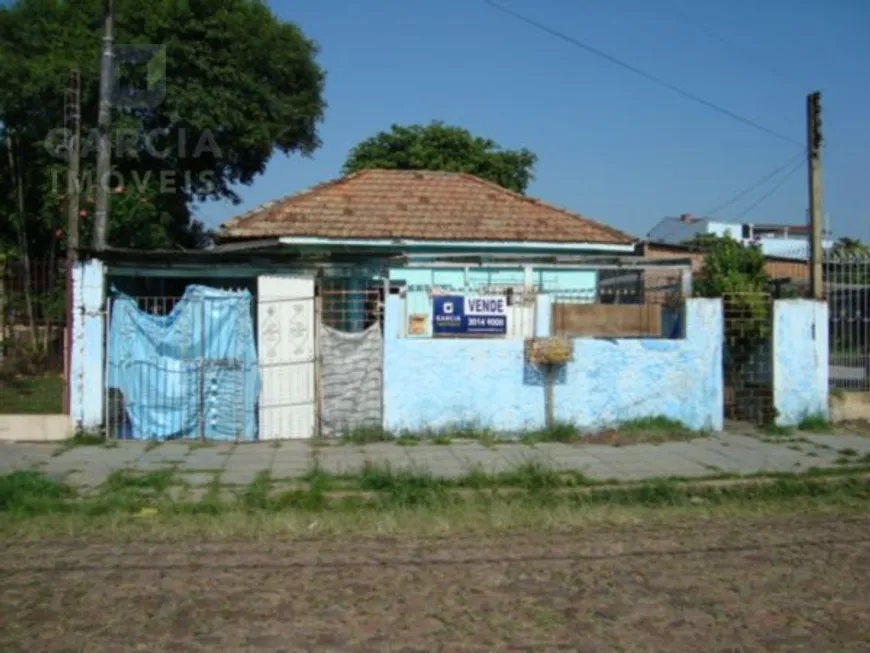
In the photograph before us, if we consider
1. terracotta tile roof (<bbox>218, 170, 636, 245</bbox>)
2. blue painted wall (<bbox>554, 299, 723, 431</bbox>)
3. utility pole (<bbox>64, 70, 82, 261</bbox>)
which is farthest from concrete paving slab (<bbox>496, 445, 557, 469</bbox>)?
utility pole (<bbox>64, 70, 82, 261</bbox>)

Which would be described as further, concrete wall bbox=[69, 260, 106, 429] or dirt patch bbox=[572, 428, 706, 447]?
dirt patch bbox=[572, 428, 706, 447]

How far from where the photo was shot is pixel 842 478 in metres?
10.6

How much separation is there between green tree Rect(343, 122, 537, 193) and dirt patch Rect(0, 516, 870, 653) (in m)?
27.2

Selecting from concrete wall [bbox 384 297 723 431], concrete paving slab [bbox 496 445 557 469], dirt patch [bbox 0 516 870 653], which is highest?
concrete wall [bbox 384 297 723 431]

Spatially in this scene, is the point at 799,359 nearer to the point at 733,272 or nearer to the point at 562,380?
the point at 733,272

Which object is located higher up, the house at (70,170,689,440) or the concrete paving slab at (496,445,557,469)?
the house at (70,170,689,440)

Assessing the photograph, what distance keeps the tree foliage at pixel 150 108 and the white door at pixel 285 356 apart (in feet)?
39.5

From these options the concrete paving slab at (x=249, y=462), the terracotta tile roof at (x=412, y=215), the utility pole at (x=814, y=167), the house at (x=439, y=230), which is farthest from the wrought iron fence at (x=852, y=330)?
the concrete paving slab at (x=249, y=462)

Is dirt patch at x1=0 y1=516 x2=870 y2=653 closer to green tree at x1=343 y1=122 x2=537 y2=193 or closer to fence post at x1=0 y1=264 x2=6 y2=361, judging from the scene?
fence post at x1=0 y1=264 x2=6 y2=361

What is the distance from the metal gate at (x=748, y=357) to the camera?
1421 centimetres

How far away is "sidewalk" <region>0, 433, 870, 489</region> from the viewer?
1073 cm

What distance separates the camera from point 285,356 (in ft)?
42.5

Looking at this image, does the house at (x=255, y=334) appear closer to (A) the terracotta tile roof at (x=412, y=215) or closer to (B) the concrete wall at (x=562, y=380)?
(B) the concrete wall at (x=562, y=380)

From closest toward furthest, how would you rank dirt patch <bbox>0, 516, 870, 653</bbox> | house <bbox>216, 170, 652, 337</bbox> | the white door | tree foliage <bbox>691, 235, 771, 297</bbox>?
1. dirt patch <bbox>0, 516, 870, 653</bbox>
2. the white door
3. tree foliage <bbox>691, 235, 771, 297</bbox>
4. house <bbox>216, 170, 652, 337</bbox>
